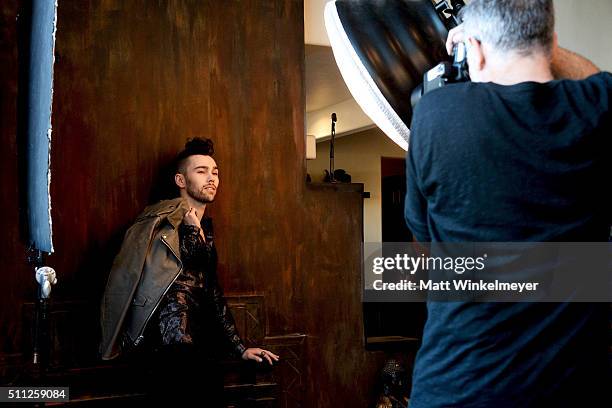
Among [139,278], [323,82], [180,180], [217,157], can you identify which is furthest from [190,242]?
[323,82]

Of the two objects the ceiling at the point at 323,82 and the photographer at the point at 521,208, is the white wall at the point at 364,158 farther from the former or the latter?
the photographer at the point at 521,208

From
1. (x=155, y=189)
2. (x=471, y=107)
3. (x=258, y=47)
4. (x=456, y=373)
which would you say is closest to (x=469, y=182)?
(x=471, y=107)

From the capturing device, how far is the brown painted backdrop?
3.26 meters

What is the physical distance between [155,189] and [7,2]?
128cm

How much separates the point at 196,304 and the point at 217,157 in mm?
1070

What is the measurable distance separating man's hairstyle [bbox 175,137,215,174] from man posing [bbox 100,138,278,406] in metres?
0.25

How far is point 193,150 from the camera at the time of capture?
3.22m

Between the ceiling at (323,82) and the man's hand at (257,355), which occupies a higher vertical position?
the ceiling at (323,82)

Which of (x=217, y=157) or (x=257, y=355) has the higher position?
(x=217, y=157)

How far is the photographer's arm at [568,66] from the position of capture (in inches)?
44.8

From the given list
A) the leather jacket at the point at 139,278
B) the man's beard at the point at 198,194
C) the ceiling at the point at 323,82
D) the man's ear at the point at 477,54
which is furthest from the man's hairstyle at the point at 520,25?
the ceiling at the point at 323,82

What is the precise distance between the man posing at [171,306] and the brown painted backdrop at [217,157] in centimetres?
48

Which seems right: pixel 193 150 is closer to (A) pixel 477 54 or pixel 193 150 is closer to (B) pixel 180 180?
(B) pixel 180 180

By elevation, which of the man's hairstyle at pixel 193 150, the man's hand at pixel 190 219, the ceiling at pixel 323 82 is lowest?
the man's hand at pixel 190 219
